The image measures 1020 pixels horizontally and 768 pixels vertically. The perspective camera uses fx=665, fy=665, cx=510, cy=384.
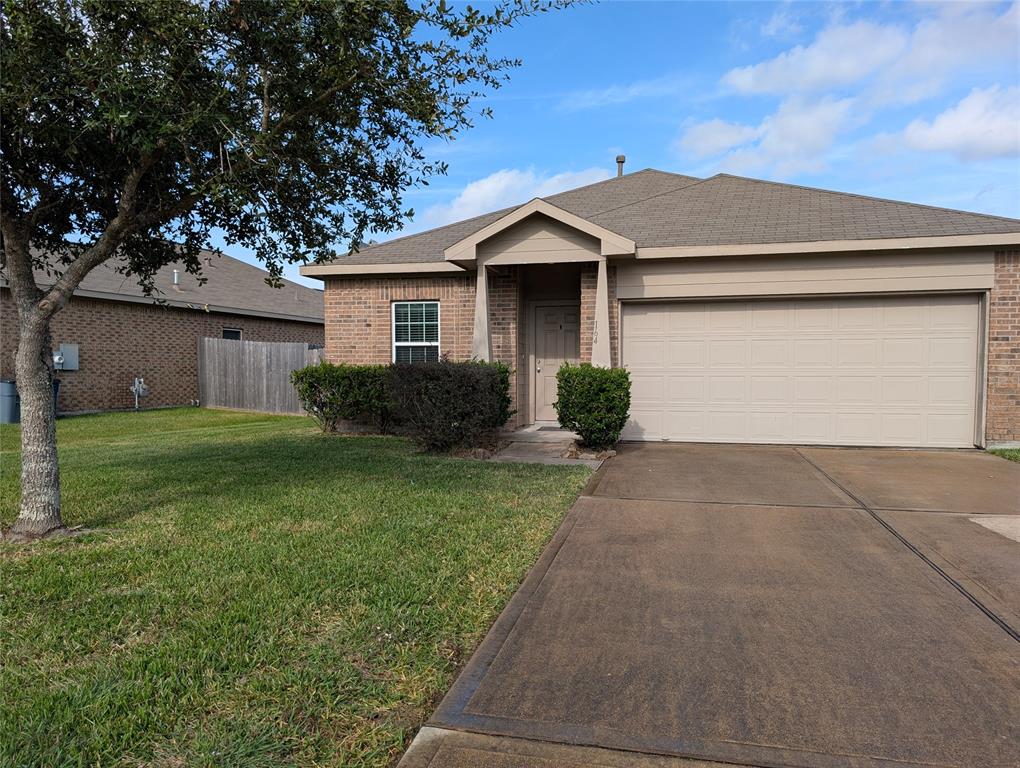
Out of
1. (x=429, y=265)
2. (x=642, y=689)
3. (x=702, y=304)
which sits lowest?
(x=642, y=689)

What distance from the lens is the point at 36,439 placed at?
508 cm

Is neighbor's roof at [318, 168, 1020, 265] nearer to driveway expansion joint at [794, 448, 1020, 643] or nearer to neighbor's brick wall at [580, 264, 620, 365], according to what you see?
neighbor's brick wall at [580, 264, 620, 365]

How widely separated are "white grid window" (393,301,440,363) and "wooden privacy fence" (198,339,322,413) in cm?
490

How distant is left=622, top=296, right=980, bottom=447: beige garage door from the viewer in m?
9.68

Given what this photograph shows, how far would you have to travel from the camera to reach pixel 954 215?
9.88m

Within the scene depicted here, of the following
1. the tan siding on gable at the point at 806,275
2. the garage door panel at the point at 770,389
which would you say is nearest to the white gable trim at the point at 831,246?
A: the tan siding on gable at the point at 806,275

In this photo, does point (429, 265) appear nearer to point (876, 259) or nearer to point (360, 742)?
point (876, 259)

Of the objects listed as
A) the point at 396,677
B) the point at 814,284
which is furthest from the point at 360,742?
the point at 814,284

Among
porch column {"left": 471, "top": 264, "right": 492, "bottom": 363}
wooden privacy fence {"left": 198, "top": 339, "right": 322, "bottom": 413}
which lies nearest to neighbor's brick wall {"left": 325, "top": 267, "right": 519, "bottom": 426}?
porch column {"left": 471, "top": 264, "right": 492, "bottom": 363}

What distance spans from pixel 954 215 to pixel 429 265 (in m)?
8.08

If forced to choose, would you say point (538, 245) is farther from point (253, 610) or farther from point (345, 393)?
point (253, 610)

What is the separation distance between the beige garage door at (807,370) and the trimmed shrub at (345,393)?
13.2 feet

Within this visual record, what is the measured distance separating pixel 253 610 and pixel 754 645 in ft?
8.54

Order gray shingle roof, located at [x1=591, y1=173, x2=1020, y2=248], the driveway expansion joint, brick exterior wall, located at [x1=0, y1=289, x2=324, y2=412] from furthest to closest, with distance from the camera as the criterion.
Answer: brick exterior wall, located at [x1=0, y1=289, x2=324, y2=412] → gray shingle roof, located at [x1=591, y1=173, x2=1020, y2=248] → the driveway expansion joint
